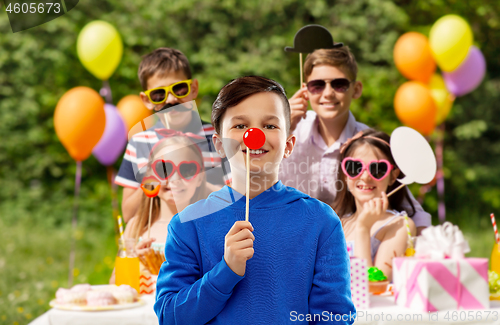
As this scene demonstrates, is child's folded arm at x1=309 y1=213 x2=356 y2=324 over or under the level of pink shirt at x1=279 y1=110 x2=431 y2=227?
under

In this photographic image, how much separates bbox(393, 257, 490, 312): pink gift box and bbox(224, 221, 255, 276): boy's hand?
95 cm

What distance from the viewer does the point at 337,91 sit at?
2.34 meters

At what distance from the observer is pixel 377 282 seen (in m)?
1.93

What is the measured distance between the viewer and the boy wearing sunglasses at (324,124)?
2.28 meters

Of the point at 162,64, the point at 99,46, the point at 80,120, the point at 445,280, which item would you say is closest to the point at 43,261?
the point at 80,120

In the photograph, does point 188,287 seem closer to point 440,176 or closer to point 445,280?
Answer: point 445,280

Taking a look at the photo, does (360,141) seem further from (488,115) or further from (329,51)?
(488,115)

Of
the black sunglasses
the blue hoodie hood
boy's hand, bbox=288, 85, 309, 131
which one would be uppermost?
the black sunglasses

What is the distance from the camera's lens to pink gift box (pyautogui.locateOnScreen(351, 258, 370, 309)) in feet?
5.74

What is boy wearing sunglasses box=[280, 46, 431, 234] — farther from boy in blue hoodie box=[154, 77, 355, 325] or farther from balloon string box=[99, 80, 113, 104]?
balloon string box=[99, 80, 113, 104]

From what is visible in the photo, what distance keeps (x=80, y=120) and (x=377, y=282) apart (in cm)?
283

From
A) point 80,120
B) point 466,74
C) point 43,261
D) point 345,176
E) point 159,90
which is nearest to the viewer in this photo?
point 345,176

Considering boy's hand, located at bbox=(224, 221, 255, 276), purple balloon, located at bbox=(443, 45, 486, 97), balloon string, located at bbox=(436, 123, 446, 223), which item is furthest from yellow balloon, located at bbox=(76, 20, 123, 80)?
balloon string, located at bbox=(436, 123, 446, 223)

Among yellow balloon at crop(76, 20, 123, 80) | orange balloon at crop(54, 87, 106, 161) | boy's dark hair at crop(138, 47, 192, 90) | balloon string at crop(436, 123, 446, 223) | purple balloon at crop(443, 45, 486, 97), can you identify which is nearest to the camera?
A: boy's dark hair at crop(138, 47, 192, 90)
